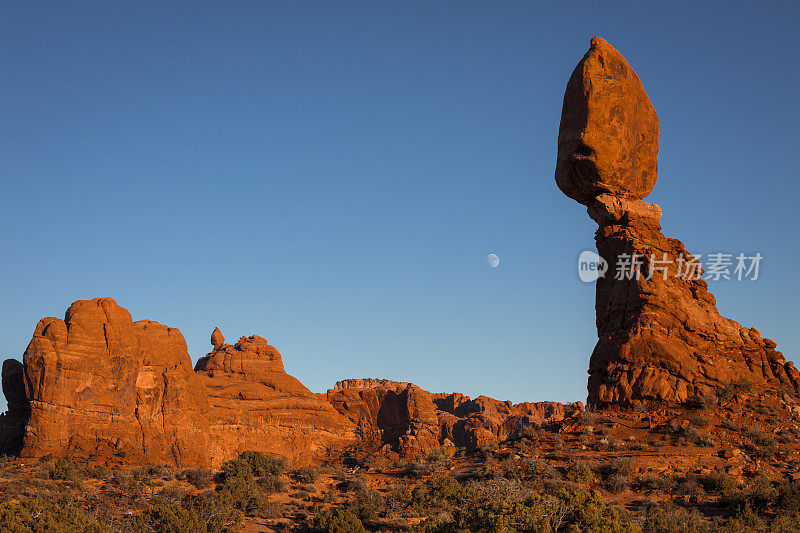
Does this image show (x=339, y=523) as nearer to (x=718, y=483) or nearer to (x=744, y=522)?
(x=744, y=522)

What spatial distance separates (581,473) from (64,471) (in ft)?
76.2

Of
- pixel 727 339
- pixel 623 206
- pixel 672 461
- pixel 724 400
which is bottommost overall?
pixel 672 461

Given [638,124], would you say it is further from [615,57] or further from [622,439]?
[622,439]

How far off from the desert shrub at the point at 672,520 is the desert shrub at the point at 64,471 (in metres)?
24.5

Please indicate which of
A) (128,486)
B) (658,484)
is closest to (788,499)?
(658,484)

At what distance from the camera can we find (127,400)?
45.5 meters

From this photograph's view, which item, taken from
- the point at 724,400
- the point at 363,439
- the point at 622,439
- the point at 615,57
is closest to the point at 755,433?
the point at 724,400

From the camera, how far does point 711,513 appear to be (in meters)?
24.6

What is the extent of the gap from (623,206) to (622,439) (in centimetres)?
1094

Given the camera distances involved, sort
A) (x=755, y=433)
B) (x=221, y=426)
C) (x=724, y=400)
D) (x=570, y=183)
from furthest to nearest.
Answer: (x=221, y=426) → (x=570, y=183) → (x=724, y=400) → (x=755, y=433)

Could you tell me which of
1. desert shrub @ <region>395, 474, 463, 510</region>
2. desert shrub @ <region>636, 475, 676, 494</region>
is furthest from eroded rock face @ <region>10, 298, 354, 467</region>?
desert shrub @ <region>636, 475, 676, 494</region>

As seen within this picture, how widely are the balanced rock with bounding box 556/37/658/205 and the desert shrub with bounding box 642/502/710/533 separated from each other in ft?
51.5

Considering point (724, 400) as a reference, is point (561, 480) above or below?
below

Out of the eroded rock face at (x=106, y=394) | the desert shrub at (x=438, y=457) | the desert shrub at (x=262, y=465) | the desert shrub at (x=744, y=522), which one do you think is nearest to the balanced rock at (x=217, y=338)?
the eroded rock face at (x=106, y=394)
